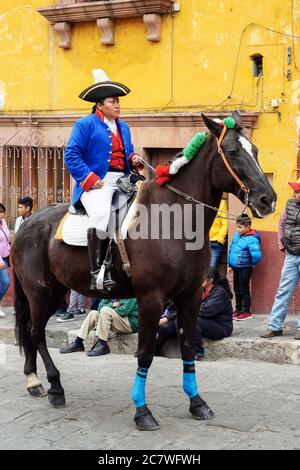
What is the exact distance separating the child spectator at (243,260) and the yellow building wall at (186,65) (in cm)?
48

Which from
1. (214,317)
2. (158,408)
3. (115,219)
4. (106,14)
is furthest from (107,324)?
(106,14)

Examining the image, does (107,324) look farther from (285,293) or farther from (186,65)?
(186,65)

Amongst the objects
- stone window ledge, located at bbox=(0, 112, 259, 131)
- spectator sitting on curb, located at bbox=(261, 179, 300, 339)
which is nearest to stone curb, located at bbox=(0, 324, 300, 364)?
spectator sitting on curb, located at bbox=(261, 179, 300, 339)

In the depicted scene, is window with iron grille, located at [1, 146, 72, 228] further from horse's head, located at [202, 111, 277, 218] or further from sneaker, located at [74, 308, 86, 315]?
horse's head, located at [202, 111, 277, 218]

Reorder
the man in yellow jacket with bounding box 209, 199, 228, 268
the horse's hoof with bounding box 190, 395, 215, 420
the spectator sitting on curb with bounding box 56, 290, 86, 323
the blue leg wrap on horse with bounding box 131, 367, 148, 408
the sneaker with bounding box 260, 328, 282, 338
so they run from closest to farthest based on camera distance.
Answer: the blue leg wrap on horse with bounding box 131, 367, 148, 408 → the horse's hoof with bounding box 190, 395, 215, 420 → the sneaker with bounding box 260, 328, 282, 338 → the man in yellow jacket with bounding box 209, 199, 228, 268 → the spectator sitting on curb with bounding box 56, 290, 86, 323

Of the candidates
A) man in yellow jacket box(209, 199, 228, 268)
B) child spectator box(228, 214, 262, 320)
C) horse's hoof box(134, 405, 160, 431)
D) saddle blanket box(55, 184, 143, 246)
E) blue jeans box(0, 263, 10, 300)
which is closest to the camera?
horse's hoof box(134, 405, 160, 431)

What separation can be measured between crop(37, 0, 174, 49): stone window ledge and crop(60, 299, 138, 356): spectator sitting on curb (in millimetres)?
4464

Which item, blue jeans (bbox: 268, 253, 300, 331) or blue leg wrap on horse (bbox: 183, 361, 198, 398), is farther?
blue jeans (bbox: 268, 253, 300, 331)

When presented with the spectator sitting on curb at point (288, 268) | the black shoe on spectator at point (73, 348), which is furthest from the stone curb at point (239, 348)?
the spectator sitting on curb at point (288, 268)

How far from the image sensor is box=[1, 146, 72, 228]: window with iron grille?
13203mm

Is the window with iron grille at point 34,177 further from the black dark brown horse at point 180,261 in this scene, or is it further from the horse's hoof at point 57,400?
the horse's hoof at point 57,400

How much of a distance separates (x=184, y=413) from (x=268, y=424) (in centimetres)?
83

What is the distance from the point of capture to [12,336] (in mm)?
11250

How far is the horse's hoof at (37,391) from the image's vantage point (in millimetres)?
7918
